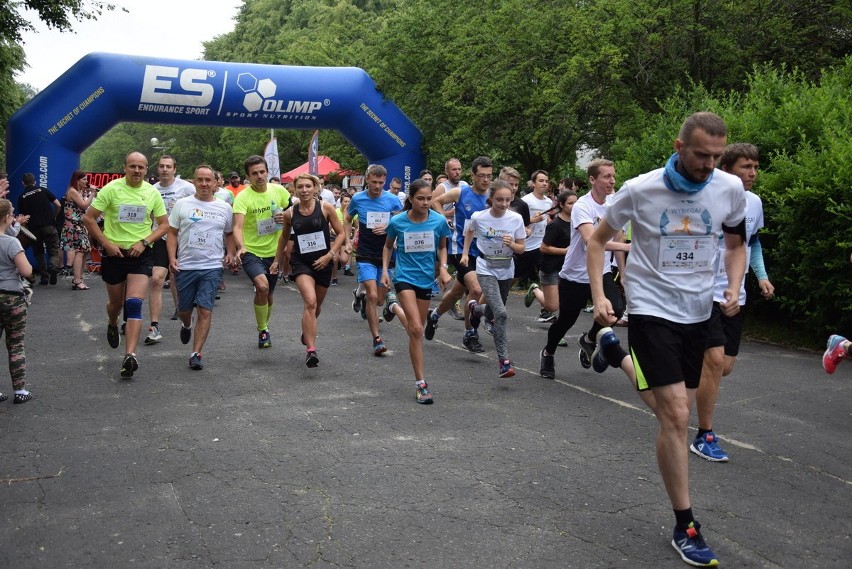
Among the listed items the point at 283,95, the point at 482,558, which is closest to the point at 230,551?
the point at 482,558

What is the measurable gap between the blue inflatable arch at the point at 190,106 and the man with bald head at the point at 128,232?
10.2m

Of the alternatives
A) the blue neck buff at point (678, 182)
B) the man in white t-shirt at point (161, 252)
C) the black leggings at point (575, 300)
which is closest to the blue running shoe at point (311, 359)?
the man in white t-shirt at point (161, 252)

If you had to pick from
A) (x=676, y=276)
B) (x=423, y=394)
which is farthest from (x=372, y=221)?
(x=676, y=276)

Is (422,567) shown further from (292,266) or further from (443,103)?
(443,103)

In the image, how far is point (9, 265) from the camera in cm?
696

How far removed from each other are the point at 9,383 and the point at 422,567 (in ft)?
17.5

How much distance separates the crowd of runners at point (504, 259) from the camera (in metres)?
4.17

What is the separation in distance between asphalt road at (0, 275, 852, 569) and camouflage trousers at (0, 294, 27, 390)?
0.91ft

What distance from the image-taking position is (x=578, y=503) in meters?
4.75

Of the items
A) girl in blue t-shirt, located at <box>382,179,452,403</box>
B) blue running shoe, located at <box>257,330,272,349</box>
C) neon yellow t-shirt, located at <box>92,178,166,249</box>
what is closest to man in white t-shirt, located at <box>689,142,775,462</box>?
girl in blue t-shirt, located at <box>382,179,452,403</box>

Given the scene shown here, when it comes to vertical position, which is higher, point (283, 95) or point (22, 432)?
point (283, 95)

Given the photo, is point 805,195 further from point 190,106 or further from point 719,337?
point 190,106

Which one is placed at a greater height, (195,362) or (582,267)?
(582,267)

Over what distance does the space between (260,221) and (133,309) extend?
1.77 meters
